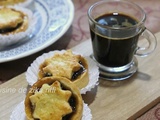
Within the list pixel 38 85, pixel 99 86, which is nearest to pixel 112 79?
pixel 99 86

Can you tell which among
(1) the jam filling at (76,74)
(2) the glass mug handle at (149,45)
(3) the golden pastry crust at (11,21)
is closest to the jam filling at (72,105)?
(1) the jam filling at (76,74)

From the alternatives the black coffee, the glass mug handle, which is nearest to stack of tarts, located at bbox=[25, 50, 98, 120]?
the black coffee

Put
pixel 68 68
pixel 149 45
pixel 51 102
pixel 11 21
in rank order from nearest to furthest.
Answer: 1. pixel 51 102
2. pixel 68 68
3. pixel 149 45
4. pixel 11 21

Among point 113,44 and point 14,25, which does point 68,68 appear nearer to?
point 113,44

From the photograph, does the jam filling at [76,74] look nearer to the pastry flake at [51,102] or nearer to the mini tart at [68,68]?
the mini tart at [68,68]

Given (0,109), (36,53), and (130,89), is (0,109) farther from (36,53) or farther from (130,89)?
(130,89)

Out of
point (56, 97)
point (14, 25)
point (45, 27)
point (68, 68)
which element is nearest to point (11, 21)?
point (14, 25)
